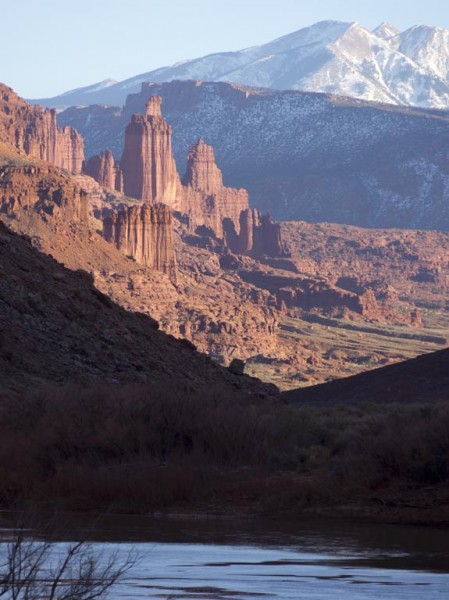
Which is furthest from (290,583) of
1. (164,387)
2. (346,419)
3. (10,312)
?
(10,312)

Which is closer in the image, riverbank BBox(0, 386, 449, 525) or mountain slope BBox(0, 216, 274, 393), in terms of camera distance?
riverbank BBox(0, 386, 449, 525)

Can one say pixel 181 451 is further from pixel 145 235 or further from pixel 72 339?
pixel 145 235

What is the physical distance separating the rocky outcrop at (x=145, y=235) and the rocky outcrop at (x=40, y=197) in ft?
66.2

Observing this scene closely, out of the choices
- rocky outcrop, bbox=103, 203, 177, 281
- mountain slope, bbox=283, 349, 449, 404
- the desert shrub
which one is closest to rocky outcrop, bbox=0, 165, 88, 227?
rocky outcrop, bbox=103, 203, 177, 281

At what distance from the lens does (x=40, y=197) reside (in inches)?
5472

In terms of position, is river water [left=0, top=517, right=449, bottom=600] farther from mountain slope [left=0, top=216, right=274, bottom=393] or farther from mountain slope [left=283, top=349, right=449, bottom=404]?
mountain slope [left=283, top=349, right=449, bottom=404]

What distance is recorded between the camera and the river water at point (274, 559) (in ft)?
65.3

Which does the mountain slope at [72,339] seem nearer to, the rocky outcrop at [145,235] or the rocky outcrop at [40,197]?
the rocky outcrop at [40,197]

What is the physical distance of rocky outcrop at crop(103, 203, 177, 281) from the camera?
536 feet

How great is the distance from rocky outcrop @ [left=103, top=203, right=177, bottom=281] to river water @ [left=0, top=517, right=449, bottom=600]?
132 meters

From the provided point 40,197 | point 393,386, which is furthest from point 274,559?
point 40,197

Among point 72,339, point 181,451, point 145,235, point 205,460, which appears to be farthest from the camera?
point 145,235

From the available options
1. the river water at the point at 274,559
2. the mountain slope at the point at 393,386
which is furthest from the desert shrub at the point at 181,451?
the mountain slope at the point at 393,386

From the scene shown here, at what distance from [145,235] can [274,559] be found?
14548cm
